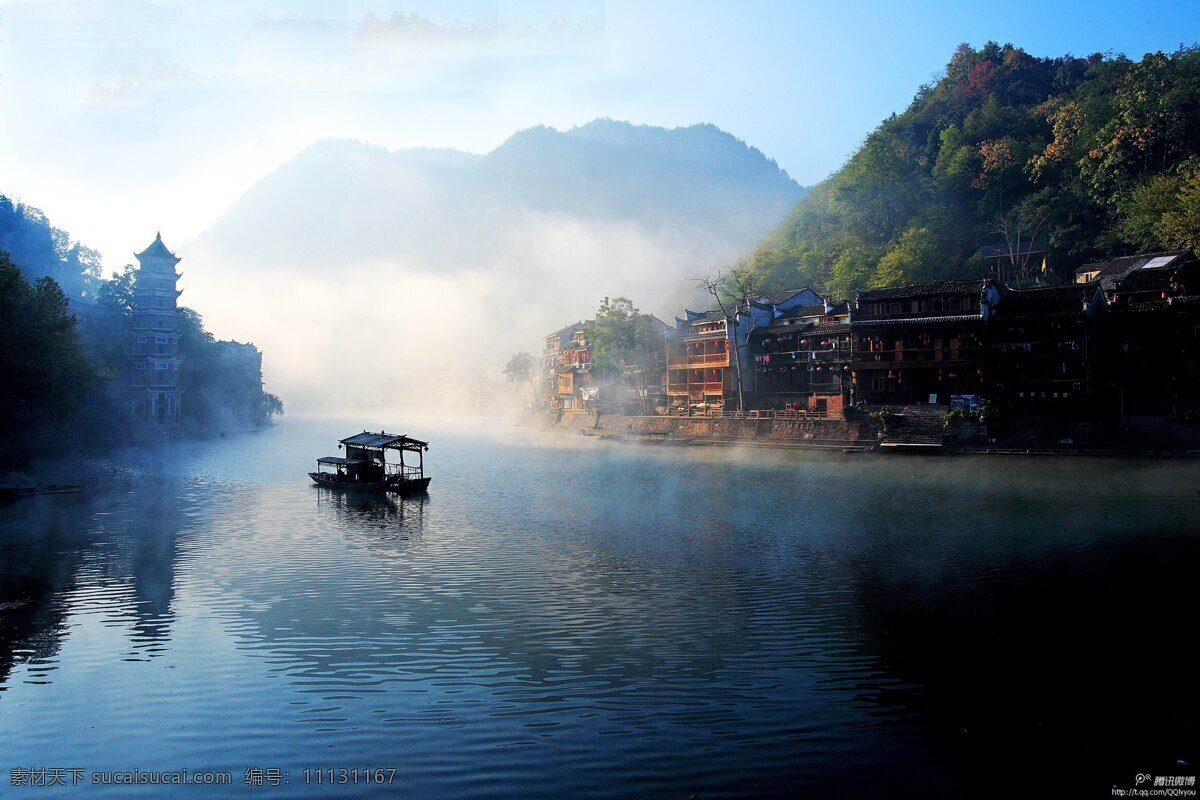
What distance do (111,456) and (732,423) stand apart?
54.4m

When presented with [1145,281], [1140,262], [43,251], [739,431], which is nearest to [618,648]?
[739,431]

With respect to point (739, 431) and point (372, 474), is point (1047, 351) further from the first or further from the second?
point (372, 474)

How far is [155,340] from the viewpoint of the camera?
8369cm

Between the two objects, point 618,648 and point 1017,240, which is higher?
point 1017,240

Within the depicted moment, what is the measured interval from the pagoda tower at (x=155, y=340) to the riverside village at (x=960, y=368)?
53830 mm

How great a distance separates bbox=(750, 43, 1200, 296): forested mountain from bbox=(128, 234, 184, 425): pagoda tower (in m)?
74.4

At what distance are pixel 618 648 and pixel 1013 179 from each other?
84.8m

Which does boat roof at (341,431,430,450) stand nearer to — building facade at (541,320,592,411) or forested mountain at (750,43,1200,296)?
building facade at (541,320,592,411)

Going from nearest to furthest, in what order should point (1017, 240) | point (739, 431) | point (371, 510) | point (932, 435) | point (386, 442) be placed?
point (371, 510)
point (386, 442)
point (932, 435)
point (739, 431)
point (1017, 240)

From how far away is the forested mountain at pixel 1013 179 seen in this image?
219 feet

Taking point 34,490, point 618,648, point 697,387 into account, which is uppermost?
point 697,387

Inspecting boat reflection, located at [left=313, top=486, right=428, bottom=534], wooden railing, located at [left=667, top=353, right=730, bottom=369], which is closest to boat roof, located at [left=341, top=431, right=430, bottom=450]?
boat reflection, located at [left=313, top=486, right=428, bottom=534]

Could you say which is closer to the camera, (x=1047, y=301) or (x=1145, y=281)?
(x=1145, y=281)

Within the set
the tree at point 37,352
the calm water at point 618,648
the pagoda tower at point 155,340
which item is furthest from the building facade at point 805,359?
the pagoda tower at point 155,340
